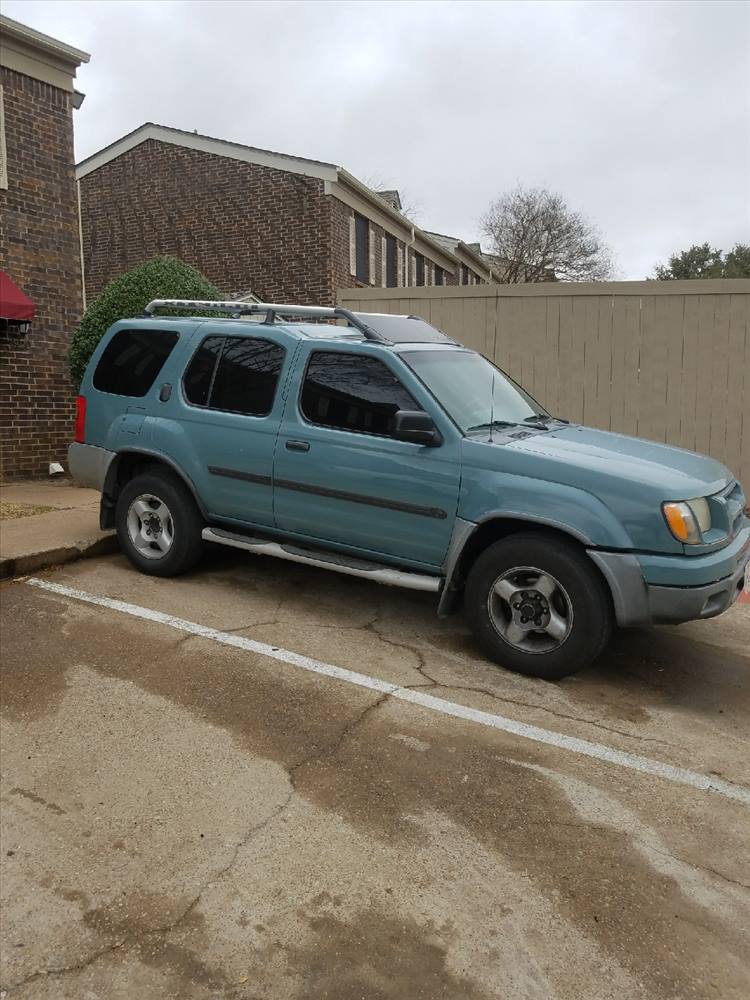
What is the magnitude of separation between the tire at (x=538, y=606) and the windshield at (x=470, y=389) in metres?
0.85

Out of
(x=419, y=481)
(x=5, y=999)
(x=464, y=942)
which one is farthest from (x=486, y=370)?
(x=5, y=999)

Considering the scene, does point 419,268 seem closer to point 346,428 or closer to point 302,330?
point 302,330

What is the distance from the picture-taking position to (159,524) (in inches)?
226

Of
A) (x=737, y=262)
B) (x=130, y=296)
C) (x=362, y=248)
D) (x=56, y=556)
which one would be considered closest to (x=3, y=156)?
(x=130, y=296)

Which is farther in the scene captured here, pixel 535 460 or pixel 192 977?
pixel 535 460

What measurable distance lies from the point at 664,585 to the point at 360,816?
194cm

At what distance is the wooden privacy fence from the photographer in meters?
8.65

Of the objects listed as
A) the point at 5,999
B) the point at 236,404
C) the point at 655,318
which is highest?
the point at 655,318

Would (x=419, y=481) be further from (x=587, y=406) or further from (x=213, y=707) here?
(x=587, y=406)

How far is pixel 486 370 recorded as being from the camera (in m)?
5.40

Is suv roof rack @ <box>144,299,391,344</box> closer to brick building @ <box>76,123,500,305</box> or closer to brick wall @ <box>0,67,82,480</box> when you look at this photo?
brick wall @ <box>0,67,82,480</box>

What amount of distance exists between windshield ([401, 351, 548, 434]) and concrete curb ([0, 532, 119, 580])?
3.21 meters

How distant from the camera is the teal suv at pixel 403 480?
13.0 feet

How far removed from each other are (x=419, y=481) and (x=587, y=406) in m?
5.25
